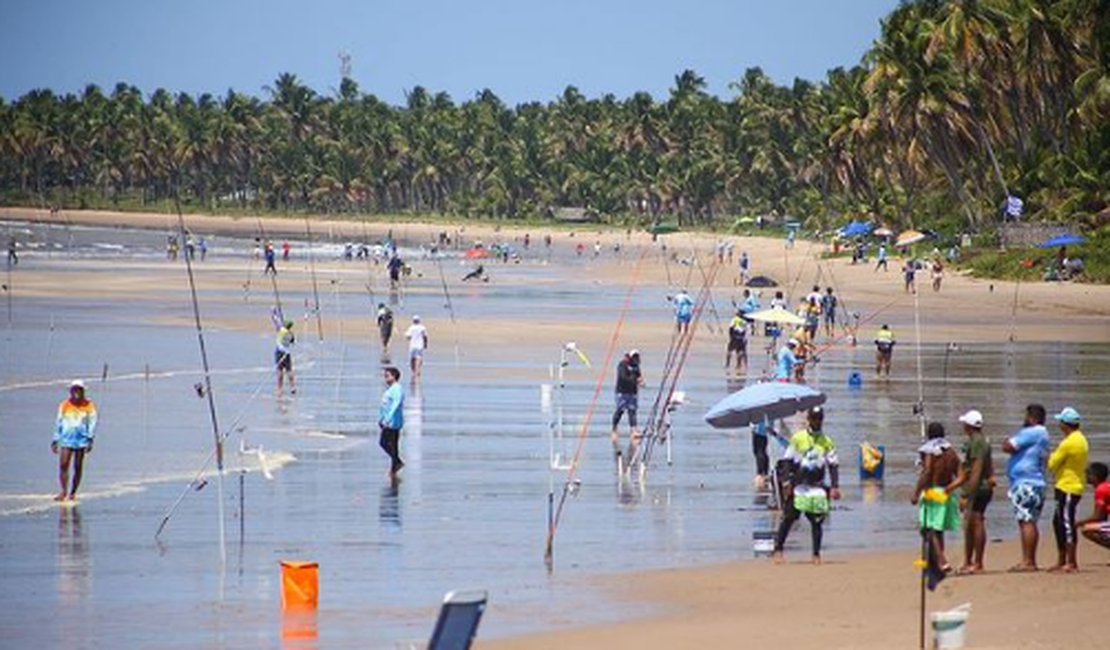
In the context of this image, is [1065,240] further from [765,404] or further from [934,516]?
[934,516]

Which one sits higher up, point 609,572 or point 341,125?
point 341,125

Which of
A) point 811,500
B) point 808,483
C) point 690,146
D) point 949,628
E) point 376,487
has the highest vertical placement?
point 690,146

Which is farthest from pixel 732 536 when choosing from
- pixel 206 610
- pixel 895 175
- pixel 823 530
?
pixel 895 175

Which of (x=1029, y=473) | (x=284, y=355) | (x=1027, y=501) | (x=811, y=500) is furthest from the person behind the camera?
(x=284, y=355)

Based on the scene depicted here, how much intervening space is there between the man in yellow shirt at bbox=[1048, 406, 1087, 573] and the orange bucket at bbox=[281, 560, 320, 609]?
5.56 metres

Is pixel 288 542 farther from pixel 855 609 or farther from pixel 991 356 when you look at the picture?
pixel 991 356

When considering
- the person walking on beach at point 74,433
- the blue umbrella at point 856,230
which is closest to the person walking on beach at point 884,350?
the person walking on beach at point 74,433

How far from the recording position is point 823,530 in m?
18.9

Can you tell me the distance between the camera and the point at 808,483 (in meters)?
16.6

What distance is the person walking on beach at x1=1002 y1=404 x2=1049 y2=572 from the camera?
15.3m

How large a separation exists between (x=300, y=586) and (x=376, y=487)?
6.91 metres

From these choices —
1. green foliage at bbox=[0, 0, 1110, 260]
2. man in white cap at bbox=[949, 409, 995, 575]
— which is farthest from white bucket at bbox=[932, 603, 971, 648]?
green foliage at bbox=[0, 0, 1110, 260]

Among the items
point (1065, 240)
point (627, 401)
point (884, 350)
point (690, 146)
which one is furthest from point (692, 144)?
point (627, 401)

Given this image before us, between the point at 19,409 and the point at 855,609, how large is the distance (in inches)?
690
